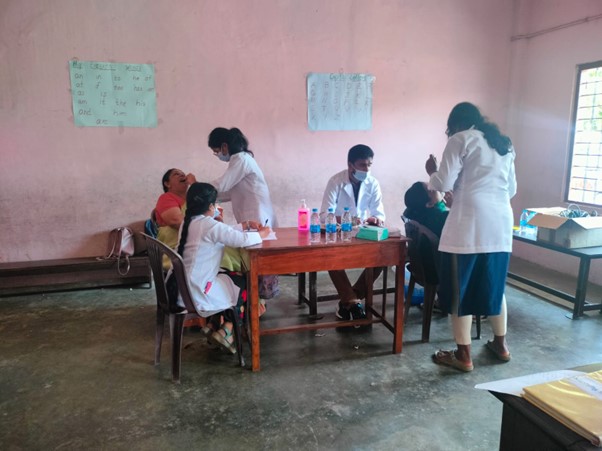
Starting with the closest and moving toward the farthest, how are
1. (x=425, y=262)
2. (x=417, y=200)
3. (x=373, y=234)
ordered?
(x=373, y=234), (x=425, y=262), (x=417, y=200)

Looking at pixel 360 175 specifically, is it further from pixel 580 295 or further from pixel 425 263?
pixel 580 295

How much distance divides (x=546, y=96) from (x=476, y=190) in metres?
2.93

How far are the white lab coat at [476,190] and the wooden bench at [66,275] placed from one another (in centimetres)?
295

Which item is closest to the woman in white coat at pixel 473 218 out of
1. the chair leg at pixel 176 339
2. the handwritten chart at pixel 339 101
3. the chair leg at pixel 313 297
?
the chair leg at pixel 313 297

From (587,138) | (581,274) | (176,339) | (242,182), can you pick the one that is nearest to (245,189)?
(242,182)

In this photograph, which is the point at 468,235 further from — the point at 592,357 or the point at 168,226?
the point at 168,226

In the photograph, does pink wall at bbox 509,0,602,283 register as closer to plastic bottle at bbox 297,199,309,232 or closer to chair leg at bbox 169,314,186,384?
plastic bottle at bbox 297,199,309,232

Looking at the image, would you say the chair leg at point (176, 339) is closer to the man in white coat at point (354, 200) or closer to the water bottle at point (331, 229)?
the water bottle at point (331, 229)

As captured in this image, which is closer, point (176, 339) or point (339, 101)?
point (176, 339)

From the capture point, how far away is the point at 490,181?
8.11 ft

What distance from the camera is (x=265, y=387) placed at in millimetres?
2422

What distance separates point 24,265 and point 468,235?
12.5 ft

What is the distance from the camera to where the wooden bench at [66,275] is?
3932 millimetres

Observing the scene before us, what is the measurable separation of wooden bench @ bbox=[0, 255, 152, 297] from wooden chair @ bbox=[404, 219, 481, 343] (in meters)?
2.55
